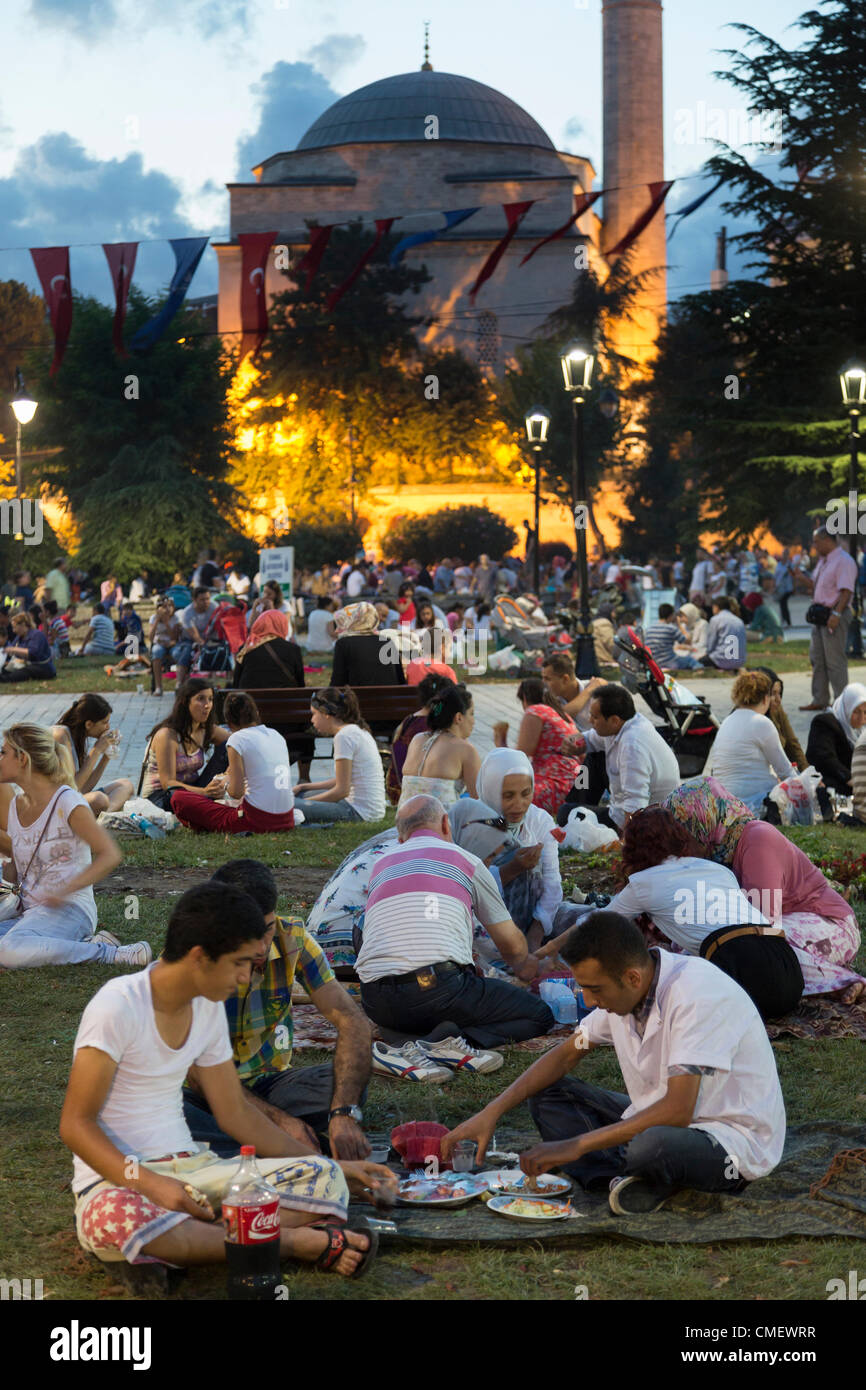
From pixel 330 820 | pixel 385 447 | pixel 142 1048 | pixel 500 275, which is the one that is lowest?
pixel 330 820

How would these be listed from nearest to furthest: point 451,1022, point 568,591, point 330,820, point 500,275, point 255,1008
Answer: point 255,1008 < point 451,1022 < point 330,820 < point 568,591 < point 500,275

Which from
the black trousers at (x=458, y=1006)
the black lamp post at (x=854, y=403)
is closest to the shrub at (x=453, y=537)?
the black lamp post at (x=854, y=403)

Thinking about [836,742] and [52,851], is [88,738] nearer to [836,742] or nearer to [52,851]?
[52,851]

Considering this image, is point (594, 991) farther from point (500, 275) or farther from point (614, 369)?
point (500, 275)

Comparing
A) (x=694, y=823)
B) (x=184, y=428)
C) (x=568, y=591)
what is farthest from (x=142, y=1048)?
(x=184, y=428)

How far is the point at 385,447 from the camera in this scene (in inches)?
2283

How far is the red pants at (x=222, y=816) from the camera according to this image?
11.2 m

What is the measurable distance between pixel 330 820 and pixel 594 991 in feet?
23.5

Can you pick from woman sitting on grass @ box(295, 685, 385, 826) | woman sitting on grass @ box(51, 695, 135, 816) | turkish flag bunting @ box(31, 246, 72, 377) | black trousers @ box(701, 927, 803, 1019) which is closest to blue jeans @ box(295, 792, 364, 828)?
woman sitting on grass @ box(295, 685, 385, 826)

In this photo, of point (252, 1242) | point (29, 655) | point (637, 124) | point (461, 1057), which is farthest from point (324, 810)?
point (637, 124)

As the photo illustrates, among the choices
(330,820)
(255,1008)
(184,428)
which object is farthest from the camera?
(184,428)

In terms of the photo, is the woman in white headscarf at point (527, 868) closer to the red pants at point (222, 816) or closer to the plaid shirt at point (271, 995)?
the plaid shirt at point (271, 995)

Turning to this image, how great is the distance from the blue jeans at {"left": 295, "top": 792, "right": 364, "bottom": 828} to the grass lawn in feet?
11.0

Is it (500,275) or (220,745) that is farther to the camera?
(500,275)
